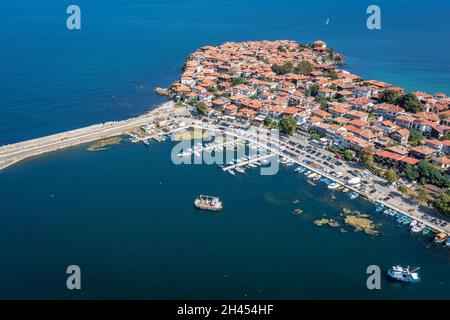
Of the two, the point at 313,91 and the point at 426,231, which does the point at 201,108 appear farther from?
the point at 426,231

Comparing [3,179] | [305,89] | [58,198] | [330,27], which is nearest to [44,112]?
[3,179]

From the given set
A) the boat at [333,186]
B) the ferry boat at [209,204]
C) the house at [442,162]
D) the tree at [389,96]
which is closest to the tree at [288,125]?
the boat at [333,186]

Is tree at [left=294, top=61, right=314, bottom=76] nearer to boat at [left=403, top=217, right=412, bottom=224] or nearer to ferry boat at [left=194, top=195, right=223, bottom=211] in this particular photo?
ferry boat at [left=194, top=195, right=223, bottom=211]

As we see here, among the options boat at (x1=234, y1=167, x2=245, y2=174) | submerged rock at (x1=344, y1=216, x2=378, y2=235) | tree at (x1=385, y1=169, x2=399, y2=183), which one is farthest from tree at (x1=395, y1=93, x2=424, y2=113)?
boat at (x1=234, y1=167, x2=245, y2=174)

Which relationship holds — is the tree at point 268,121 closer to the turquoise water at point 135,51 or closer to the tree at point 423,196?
the turquoise water at point 135,51

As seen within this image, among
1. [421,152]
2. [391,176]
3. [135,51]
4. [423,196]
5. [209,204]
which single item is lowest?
[209,204]

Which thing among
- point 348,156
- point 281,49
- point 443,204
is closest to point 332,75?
point 281,49
